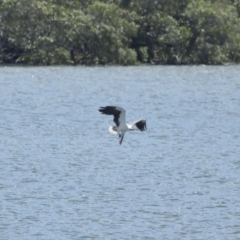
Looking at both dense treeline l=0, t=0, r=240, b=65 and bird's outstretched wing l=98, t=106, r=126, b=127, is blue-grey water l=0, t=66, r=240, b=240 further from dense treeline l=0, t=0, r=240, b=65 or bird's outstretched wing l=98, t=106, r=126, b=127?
dense treeline l=0, t=0, r=240, b=65

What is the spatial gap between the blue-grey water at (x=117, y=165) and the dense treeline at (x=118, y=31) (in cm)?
868

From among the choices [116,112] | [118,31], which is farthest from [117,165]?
[118,31]

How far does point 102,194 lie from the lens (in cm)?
1609

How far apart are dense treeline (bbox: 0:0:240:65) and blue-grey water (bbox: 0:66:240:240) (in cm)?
868

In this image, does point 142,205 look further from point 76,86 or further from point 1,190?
point 76,86

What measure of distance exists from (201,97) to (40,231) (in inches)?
824

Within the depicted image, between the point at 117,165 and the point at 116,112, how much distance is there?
3287mm

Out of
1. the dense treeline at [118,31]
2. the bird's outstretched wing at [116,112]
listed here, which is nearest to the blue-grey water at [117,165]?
the bird's outstretched wing at [116,112]

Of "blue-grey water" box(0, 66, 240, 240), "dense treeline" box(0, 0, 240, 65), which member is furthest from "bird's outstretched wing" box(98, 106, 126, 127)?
"dense treeline" box(0, 0, 240, 65)

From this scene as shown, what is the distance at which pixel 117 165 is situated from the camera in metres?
19.0

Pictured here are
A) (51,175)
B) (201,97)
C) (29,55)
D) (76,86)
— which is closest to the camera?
(51,175)

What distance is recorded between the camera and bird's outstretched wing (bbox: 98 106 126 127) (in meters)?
15.4

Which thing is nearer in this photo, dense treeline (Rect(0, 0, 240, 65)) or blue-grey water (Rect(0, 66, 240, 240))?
blue-grey water (Rect(0, 66, 240, 240))

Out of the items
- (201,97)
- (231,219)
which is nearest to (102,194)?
(231,219)
